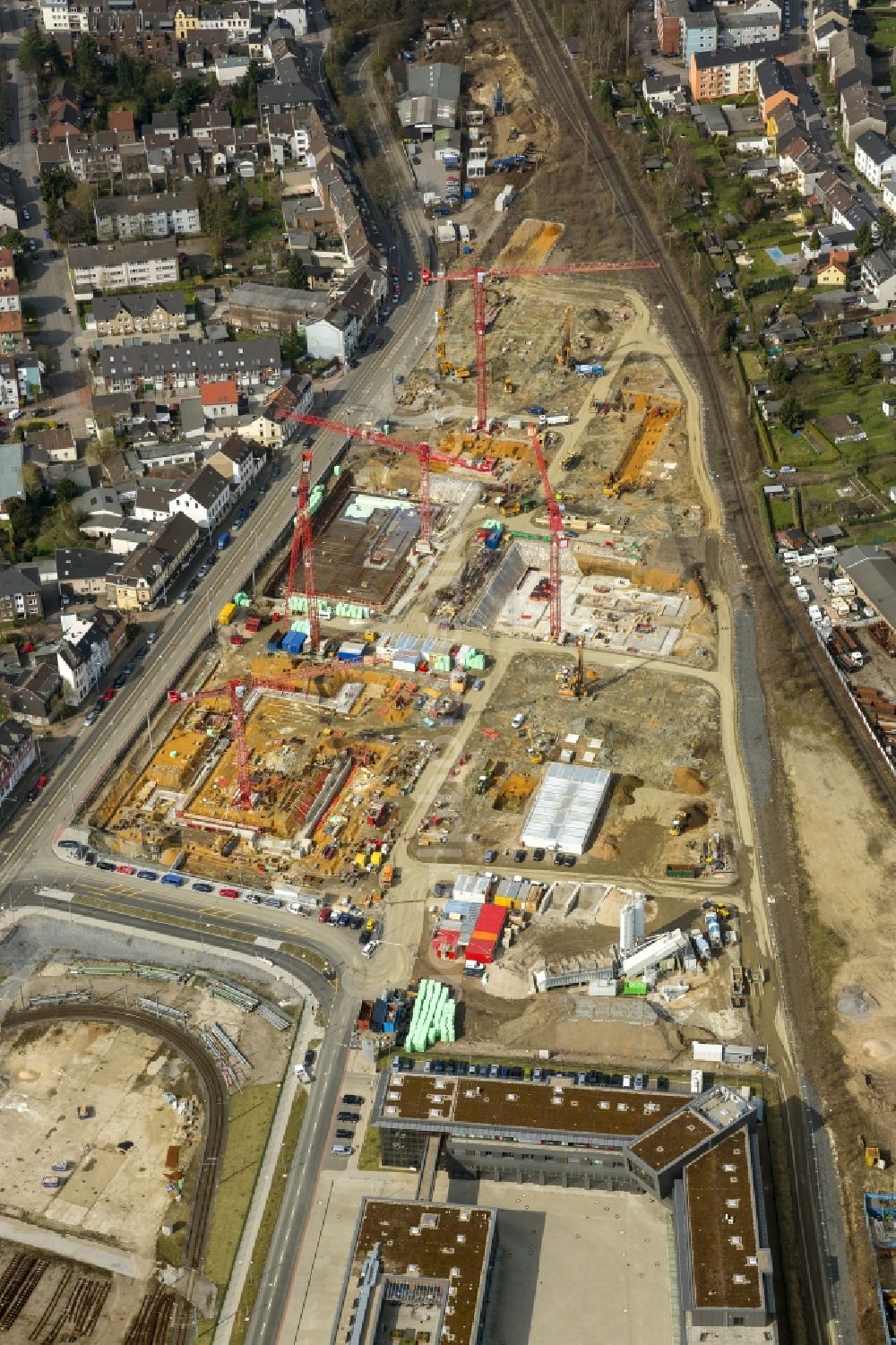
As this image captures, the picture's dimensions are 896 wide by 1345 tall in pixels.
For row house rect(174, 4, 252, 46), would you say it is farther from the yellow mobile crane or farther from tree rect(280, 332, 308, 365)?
tree rect(280, 332, 308, 365)

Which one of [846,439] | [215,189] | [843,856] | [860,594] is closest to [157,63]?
[215,189]

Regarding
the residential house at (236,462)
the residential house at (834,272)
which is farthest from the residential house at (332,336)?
the residential house at (834,272)

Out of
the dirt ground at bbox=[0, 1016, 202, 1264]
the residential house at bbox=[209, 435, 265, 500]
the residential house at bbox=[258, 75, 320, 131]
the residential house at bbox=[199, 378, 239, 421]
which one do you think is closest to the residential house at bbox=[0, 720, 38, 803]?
the dirt ground at bbox=[0, 1016, 202, 1264]

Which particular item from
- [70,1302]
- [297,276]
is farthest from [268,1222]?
[297,276]

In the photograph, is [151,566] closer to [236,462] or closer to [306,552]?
[306,552]

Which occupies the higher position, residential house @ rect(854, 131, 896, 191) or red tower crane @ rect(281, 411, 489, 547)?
residential house @ rect(854, 131, 896, 191)

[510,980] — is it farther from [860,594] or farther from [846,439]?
[846,439]
